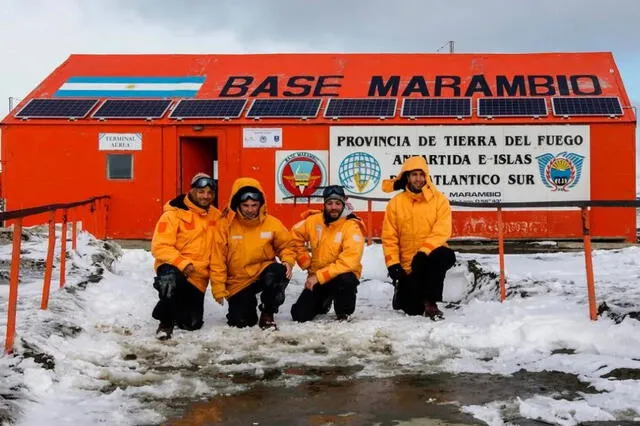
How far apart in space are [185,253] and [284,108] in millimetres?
7063

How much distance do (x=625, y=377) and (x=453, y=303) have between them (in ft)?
9.65

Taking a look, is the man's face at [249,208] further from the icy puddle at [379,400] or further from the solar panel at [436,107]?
the solar panel at [436,107]

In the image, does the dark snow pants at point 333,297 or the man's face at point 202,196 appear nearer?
the man's face at point 202,196

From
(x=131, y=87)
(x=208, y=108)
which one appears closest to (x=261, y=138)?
(x=208, y=108)

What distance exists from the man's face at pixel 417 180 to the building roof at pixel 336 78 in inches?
241

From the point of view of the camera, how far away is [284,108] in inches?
484

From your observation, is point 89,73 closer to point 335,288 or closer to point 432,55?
point 432,55

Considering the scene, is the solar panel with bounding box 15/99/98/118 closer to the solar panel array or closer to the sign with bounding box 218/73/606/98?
the solar panel array

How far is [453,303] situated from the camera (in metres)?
6.74

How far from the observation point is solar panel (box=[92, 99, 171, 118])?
40.1ft

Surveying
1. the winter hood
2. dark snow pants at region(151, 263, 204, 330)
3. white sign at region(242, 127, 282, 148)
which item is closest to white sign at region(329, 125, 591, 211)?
white sign at region(242, 127, 282, 148)

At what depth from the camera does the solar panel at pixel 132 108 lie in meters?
12.2

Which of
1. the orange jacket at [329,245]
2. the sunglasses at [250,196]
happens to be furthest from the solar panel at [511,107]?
the sunglasses at [250,196]

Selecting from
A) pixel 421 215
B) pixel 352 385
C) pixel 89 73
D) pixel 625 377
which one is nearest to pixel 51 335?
pixel 352 385
